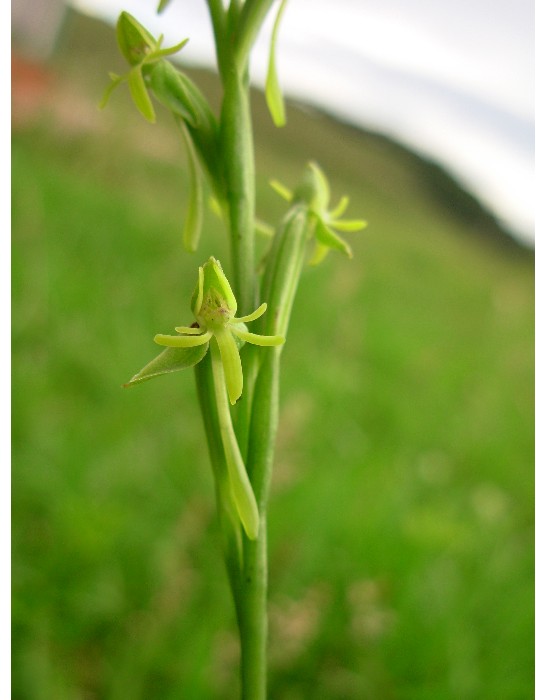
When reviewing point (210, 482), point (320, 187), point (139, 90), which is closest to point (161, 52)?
point (139, 90)

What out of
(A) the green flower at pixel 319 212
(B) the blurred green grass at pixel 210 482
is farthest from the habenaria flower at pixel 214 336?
(B) the blurred green grass at pixel 210 482

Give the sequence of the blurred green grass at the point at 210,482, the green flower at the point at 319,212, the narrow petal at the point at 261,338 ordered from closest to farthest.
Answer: the narrow petal at the point at 261,338, the green flower at the point at 319,212, the blurred green grass at the point at 210,482

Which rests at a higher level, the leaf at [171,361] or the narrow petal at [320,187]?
the narrow petal at [320,187]

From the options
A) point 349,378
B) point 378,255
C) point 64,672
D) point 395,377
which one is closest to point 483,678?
point 64,672

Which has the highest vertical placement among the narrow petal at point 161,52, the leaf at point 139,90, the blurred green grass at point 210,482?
the narrow petal at point 161,52

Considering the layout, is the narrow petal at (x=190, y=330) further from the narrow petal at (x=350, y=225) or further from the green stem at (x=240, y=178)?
the narrow petal at (x=350, y=225)

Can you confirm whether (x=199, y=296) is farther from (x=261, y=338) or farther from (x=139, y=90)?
(x=139, y=90)

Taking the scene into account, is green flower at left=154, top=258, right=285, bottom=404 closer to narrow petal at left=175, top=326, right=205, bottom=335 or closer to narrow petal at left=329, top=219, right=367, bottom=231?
narrow petal at left=175, top=326, right=205, bottom=335

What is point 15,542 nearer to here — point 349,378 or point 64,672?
point 64,672
